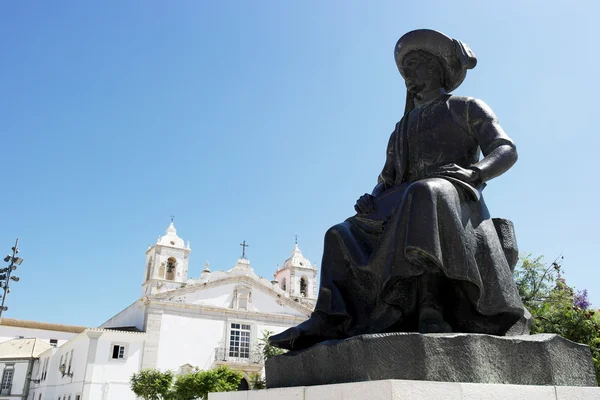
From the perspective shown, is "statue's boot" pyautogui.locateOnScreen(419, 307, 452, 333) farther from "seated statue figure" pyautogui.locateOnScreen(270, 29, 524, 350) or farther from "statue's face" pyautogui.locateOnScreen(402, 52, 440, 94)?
"statue's face" pyautogui.locateOnScreen(402, 52, 440, 94)

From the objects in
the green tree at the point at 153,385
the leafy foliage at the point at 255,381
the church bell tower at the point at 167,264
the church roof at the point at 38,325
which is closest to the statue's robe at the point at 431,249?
the leafy foliage at the point at 255,381

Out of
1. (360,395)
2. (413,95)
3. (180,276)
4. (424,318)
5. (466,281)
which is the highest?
(180,276)

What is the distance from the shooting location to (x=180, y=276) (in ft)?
120

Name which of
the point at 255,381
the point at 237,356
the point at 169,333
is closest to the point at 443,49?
the point at 255,381

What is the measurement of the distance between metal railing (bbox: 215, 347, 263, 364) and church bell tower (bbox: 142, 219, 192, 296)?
7.21 meters

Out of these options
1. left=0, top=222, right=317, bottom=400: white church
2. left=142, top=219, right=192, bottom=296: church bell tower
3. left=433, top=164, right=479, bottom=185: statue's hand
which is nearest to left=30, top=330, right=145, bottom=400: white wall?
left=0, top=222, right=317, bottom=400: white church

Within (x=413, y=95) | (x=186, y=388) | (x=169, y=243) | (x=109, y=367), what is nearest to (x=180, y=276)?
(x=169, y=243)

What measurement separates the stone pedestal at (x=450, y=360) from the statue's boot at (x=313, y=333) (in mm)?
203

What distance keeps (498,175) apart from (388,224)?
0.64m

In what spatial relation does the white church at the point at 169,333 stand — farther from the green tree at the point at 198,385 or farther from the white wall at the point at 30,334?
the green tree at the point at 198,385

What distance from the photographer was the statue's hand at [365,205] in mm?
3010

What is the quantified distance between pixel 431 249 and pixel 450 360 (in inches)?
18.8

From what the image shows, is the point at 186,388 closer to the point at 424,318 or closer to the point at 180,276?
the point at 180,276

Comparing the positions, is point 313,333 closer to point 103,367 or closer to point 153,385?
point 153,385
